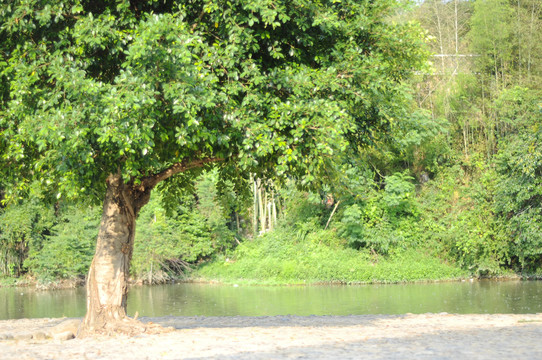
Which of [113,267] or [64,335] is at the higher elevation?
[113,267]

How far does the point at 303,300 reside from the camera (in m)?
22.9

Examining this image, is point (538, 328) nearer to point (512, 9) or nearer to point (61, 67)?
point (61, 67)

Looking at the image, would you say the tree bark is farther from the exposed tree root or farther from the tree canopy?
the tree canopy

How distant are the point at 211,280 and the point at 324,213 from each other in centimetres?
736

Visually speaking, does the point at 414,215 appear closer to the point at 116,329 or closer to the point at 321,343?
the point at 321,343

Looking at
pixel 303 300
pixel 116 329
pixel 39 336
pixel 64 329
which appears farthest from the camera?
pixel 303 300

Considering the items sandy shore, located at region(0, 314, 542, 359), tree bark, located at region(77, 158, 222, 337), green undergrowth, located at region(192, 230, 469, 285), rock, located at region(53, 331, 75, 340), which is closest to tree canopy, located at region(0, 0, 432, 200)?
tree bark, located at region(77, 158, 222, 337)

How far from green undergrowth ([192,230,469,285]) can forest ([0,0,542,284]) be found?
2.6 inches

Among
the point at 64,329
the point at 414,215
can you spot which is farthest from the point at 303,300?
the point at 64,329

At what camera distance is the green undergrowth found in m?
28.9

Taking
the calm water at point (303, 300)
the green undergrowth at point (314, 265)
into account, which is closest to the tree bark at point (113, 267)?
the calm water at point (303, 300)

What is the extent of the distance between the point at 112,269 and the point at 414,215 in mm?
23101

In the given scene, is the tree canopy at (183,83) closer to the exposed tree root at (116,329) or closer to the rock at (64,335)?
the exposed tree root at (116,329)

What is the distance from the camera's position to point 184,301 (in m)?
24.0
